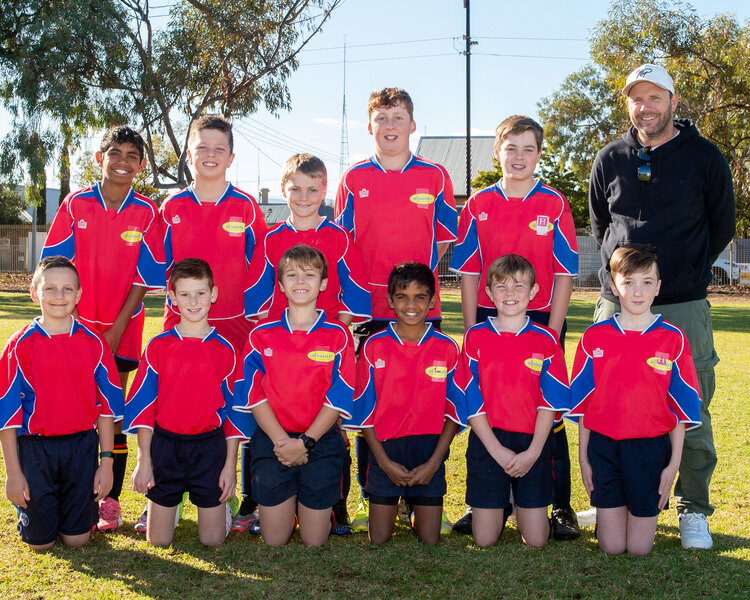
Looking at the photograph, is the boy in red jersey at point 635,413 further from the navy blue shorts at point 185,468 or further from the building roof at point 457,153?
the building roof at point 457,153

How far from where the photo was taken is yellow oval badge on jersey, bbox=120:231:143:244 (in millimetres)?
4514

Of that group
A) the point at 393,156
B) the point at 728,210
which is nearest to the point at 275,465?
the point at 393,156

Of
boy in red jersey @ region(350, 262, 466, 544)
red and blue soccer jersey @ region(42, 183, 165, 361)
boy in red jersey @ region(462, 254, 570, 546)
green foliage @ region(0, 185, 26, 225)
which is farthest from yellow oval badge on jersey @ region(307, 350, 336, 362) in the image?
green foliage @ region(0, 185, 26, 225)

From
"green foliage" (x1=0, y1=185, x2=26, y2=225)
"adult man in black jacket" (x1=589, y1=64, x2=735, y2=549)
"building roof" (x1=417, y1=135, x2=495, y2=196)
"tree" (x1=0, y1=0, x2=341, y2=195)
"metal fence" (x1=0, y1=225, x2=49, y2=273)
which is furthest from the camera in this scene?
"building roof" (x1=417, y1=135, x2=495, y2=196)

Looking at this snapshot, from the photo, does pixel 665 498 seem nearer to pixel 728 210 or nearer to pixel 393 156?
pixel 728 210

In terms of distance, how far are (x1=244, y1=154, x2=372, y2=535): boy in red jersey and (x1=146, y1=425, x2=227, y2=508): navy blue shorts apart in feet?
1.31

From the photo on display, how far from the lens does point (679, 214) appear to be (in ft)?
13.9

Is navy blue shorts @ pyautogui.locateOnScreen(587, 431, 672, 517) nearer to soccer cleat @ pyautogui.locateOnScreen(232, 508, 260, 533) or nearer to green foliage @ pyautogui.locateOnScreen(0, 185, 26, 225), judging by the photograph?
soccer cleat @ pyautogui.locateOnScreen(232, 508, 260, 533)

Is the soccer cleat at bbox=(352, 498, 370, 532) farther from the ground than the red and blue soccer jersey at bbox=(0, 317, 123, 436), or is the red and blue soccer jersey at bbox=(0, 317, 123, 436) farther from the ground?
the red and blue soccer jersey at bbox=(0, 317, 123, 436)

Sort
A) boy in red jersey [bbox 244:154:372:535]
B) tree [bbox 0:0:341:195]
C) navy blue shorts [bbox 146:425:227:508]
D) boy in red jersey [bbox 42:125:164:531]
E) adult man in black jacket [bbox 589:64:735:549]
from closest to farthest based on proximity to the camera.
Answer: navy blue shorts [bbox 146:425:227:508] < adult man in black jacket [bbox 589:64:735:549] < boy in red jersey [bbox 244:154:372:535] < boy in red jersey [bbox 42:125:164:531] < tree [bbox 0:0:341:195]

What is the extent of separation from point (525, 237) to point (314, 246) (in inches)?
51.4

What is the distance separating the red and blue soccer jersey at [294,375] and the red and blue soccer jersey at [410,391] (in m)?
0.14

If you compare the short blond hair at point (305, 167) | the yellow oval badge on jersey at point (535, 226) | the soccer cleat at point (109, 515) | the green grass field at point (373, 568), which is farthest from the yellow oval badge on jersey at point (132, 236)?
the yellow oval badge on jersey at point (535, 226)

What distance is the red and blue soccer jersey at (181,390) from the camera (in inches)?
159
